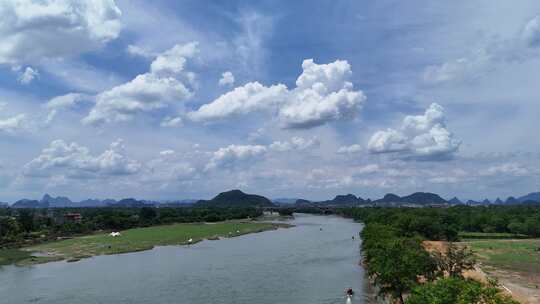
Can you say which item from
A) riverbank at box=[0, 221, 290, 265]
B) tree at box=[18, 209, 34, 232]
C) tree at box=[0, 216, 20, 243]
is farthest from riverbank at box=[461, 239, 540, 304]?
tree at box=[18, 209, 34, 232]

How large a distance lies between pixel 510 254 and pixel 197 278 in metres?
49.0

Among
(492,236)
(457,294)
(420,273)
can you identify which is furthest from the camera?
(492,236)

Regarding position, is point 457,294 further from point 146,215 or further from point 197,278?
point 146,215

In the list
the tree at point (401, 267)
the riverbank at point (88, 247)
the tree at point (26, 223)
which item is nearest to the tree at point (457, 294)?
the tree at point (401, 267)

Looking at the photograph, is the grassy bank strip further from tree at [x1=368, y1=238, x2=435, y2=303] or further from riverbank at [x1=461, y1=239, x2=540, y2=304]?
tree at [x1=368, y1=238, x2=435, y2=303]

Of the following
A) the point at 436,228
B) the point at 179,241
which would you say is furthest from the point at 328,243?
the point at 179,241

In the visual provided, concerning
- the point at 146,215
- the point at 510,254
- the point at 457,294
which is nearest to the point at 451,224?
the point at 510,254

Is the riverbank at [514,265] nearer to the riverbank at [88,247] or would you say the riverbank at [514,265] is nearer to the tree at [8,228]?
the riverbank at [88,247]

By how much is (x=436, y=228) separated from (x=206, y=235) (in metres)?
57.3

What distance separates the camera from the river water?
1971 inches

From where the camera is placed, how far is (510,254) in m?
76.9

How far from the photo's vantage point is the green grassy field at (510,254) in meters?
66.4

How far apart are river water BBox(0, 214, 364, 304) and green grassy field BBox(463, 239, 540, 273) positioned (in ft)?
63.2

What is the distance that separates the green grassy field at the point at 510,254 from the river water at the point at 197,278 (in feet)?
63.2
